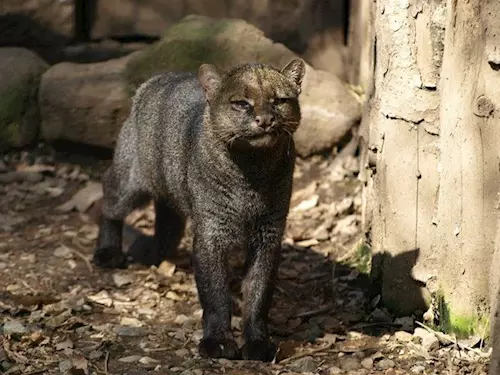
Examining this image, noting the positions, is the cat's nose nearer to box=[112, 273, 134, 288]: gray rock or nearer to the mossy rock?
box=[112, 273, 134, 288]: gray rock

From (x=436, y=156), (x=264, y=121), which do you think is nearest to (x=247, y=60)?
(x=436, y=156)

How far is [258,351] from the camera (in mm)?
5969

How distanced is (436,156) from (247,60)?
3173 millimetres

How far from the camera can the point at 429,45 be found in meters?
6.04

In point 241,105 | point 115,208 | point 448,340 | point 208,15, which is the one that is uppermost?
point 208,15

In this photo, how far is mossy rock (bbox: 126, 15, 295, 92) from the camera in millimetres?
8992

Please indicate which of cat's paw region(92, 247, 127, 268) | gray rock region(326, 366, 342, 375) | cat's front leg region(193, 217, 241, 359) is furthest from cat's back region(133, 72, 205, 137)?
gray rock region(326, 366, 342, 375)

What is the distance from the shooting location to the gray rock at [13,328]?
6.12m

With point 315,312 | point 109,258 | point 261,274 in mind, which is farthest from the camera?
point 109,258

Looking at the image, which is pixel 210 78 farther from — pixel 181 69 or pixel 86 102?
pixel 86 102

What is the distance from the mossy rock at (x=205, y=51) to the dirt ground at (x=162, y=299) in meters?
0.92

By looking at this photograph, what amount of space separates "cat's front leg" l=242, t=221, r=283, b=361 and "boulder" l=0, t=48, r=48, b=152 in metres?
3.66

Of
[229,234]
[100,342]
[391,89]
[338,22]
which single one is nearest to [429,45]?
[391,89]

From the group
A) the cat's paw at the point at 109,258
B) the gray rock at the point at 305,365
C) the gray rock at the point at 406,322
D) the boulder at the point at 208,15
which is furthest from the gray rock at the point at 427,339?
the boulder at the point at 208,15
